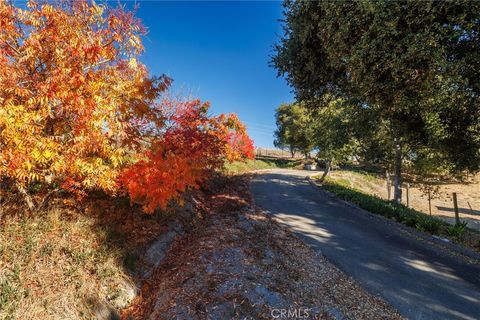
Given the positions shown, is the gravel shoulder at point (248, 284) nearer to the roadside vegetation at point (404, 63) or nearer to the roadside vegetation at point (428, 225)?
the roadside vegetation at point (428, 225)

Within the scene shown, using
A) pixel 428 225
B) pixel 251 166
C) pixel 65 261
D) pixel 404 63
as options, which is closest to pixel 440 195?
pixel 428 225

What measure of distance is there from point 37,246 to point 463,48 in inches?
447

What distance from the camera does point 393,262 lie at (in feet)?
22.6

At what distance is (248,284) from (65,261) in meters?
3.88

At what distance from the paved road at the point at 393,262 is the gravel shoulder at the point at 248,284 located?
1.75 feet

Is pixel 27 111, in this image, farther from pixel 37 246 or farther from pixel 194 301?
pixel 194 301

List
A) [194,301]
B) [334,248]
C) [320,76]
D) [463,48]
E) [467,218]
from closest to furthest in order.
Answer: [194,301]
[463,48]
[334,248]
[320,76]
[467,218]

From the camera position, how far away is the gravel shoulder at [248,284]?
4574 millimetres

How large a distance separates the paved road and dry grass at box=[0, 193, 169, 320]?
219 inches

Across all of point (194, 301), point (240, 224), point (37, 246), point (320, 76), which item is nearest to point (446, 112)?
point (320, 76)

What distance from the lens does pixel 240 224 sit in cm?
894

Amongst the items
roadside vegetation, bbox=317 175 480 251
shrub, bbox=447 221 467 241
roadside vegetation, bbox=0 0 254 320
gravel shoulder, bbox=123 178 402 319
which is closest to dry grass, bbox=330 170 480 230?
roadside vegetation, bbox=317 175 480 251

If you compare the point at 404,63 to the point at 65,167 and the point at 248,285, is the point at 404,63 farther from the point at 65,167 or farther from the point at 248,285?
the point at 65,167

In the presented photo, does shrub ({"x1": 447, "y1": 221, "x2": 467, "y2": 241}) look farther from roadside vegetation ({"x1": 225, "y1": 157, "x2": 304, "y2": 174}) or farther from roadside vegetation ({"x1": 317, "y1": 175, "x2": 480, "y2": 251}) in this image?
roadside vegetation ({"x1": 225, "y1": 157, "x2": 304, "y2": 174})
